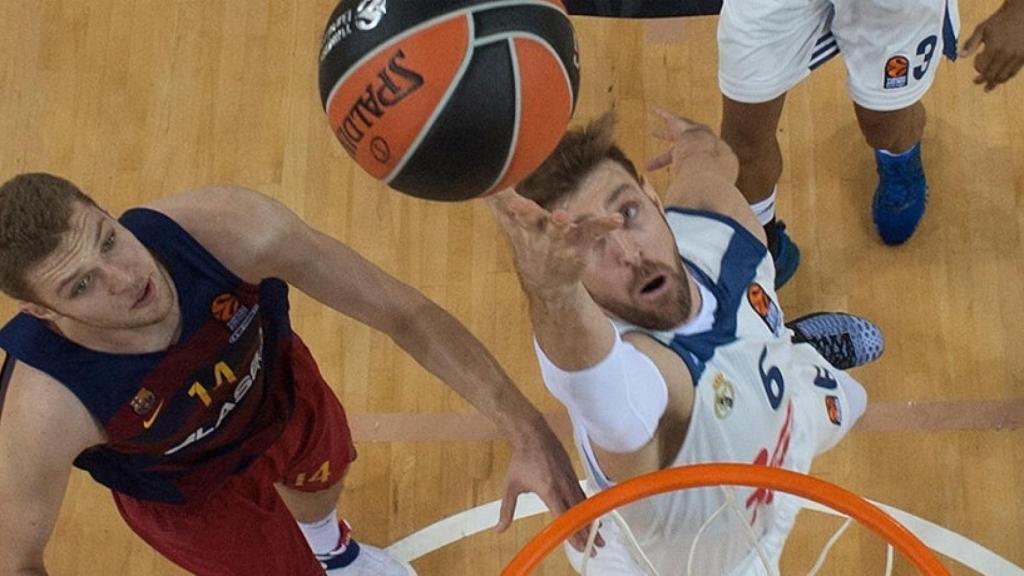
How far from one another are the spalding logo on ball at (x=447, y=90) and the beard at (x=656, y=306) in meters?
0.31

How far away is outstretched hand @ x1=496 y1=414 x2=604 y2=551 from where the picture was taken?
2.05m

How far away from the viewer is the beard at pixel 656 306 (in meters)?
2.16

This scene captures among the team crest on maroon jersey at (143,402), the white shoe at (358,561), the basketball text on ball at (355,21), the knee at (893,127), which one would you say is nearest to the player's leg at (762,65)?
the knee at (893,127)

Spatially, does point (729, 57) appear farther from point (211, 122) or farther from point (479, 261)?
point (211, 122)

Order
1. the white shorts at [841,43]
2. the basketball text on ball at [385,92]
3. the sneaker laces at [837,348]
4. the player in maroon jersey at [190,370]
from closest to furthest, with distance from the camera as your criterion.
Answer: the basketball text on ball at [385,92]
the player in maroon jersey at [190,370]
the white shorts at [841,43]
the sneaker laces at [837,348]

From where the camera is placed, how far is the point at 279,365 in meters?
2.60

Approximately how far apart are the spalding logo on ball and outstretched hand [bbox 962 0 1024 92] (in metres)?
1.28

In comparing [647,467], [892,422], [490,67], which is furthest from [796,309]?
[490,67]

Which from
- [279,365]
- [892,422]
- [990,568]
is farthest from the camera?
[892,422]

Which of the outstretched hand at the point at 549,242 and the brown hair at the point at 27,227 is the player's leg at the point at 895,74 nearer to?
the outstretched hand at the point at 549,242

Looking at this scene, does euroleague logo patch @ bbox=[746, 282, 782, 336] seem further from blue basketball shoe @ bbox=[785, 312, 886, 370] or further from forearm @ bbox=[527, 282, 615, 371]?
forearm @ bbox=[527, 282, 615, 371]

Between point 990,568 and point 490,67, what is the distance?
5.94 ft

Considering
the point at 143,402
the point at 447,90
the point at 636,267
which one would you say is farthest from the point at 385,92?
the point at 143,402

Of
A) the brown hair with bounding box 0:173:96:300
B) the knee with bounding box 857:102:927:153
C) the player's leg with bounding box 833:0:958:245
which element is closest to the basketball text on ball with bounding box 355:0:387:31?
the brown hair with bounding box 0:173:96:300
